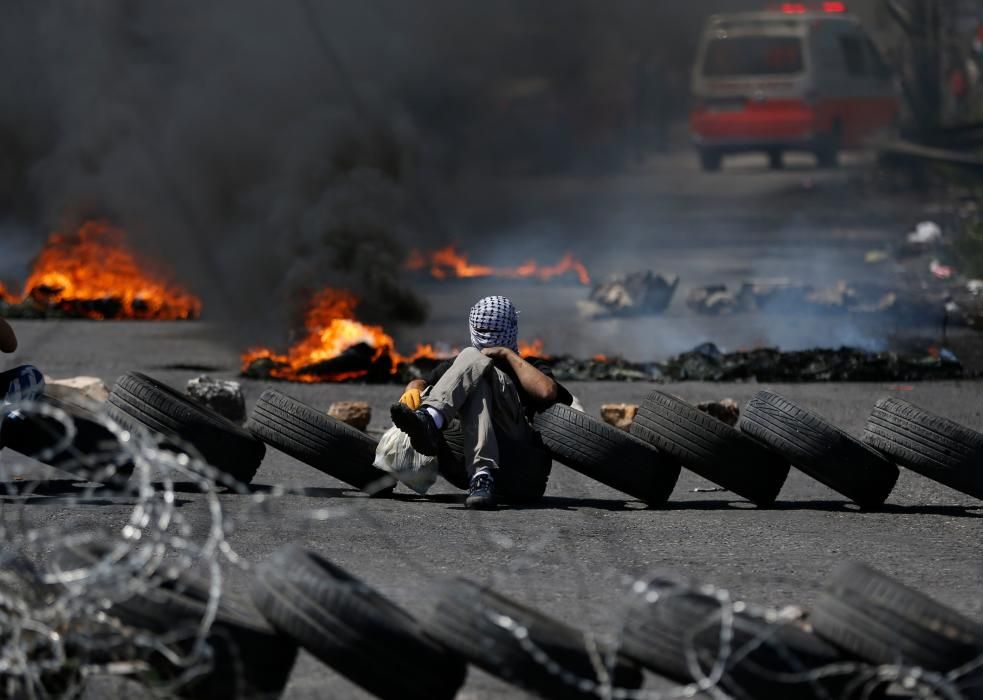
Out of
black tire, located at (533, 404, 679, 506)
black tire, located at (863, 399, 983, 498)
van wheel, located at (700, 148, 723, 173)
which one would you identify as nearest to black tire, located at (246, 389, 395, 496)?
black tire, located at (533, 404, 679, 506)

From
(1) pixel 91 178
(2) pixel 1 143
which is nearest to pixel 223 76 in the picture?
(1) pixel 91 178

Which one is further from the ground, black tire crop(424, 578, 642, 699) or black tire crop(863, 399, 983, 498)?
black tire crop(424, 578, 642, 699)

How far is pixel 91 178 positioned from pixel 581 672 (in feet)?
59.8

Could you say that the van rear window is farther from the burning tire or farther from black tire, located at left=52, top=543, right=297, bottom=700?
black tire, located at left=52, top=543, right=297, bottom=700

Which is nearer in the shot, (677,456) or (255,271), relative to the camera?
(677,456)

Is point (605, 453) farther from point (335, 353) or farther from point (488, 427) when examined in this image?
point (335, 353)

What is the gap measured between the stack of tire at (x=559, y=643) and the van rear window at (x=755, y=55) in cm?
2255

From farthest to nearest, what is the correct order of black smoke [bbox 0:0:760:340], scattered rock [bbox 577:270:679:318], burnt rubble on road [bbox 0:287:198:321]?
black smoke [bbox 0:0:760:340] < burnt rubble on road [bbox 0:287:198:321] < scattered rock [bbox 577:270:679:318]

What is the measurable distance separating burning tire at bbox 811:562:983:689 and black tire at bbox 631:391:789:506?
3547 mm

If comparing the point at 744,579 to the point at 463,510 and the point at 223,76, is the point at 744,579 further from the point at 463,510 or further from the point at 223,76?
the point at 223,76

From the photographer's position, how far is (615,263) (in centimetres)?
2331

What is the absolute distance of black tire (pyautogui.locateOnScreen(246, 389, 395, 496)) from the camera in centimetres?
907

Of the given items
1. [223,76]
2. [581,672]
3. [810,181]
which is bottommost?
[810,181]

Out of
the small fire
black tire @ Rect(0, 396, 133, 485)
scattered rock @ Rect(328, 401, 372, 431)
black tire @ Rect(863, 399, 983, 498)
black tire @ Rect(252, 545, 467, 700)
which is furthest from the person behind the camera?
the small fire
